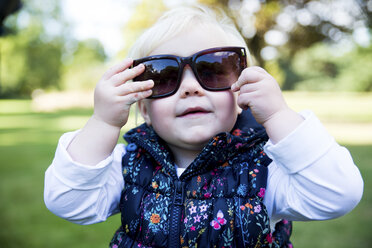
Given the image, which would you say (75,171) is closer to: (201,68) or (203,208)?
(203,208)

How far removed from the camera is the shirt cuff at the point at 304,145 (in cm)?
108

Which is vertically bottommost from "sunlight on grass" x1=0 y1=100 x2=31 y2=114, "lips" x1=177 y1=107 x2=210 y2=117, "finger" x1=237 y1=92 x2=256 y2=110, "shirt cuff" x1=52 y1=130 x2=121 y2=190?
"sunlight on grass" x1=0 y1=100 x2=31 y2=114

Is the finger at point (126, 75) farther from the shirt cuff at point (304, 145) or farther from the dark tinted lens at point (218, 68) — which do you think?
the shirt cuff at point (304, 145)

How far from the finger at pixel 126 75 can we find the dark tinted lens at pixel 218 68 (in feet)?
0.75

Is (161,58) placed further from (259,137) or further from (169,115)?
(259,137)

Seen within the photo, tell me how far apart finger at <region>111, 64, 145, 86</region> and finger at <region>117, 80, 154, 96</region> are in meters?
0.02

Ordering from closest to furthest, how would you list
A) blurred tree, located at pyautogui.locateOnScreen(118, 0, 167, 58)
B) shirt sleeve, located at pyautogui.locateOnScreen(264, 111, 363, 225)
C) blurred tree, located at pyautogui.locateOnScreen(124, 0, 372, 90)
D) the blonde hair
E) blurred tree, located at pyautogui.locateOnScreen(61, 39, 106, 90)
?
shirt sleeve, located at pyautogui.locateOnScreen(264, 111, 363, 225)
the blonde hair
blurred tree, located at pyautogui.locateOnScreen(124, 0, 372, 90)
blurred tree, located at pyautogui.locateOnScreen(118, 0, 167, 58)
blurred tree, located at pyautogui.locateOnScreen(61, 39, 106, 90)

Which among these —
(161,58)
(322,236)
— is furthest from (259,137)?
(322,236)

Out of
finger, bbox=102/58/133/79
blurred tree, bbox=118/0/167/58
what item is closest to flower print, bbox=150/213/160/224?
finger, bbox=102/58/133/79

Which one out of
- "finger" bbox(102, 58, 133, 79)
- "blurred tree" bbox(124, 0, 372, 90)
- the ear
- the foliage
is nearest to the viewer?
"finger" bbox(102, 58, 133, 79)

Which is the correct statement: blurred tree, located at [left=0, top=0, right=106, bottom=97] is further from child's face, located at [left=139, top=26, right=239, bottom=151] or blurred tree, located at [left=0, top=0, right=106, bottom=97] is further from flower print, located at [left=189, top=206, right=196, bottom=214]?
flower print, located at [left=189, top=206, right=196, bottom=214]

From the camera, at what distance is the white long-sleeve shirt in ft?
3.55

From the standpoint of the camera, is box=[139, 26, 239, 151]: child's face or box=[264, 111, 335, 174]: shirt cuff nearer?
box=[264, 111, 335, 174]: shirt cuff

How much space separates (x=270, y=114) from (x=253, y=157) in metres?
0.25
